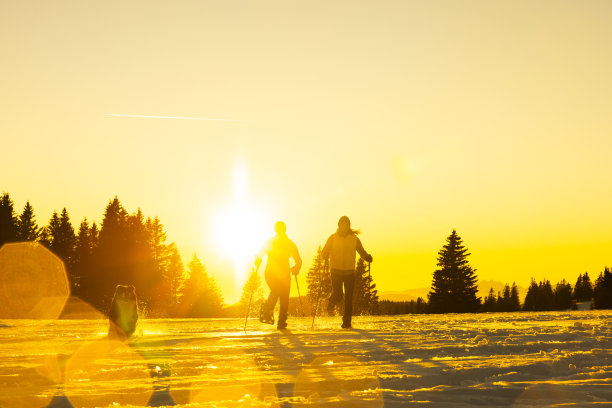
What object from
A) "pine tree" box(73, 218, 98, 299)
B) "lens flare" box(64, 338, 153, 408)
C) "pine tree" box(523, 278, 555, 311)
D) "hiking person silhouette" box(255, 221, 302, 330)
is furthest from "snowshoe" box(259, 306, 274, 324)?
"pine tree" box(523, 278, 555, 311)

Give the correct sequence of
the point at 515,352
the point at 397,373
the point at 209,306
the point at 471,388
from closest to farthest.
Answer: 1. the point at 471,388
2. the point at 397,373
3. the point at 515,352
4. the point at 209,306

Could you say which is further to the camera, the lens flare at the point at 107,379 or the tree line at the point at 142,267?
the tree line at the point at 142,267

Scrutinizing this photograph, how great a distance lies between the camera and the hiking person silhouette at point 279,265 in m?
15.8

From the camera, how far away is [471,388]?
510 centimetres

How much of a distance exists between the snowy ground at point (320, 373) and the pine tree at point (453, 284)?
5715 centimetres

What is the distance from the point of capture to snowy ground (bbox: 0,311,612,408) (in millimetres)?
4695

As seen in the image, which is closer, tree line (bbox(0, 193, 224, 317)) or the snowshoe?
the snowshoe

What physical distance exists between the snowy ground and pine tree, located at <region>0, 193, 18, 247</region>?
75176mm

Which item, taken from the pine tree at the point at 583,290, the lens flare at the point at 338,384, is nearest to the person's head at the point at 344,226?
the lens flare at the point at 338,384

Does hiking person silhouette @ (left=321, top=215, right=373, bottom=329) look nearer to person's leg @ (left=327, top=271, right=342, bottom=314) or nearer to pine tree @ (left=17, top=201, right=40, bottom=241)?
person's leg @ (left=327, top=271, right=342, bottom=314)

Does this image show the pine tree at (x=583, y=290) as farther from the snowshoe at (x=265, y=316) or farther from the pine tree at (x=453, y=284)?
the snowshoe at (x=265, y=316)

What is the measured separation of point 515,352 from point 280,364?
2948 millimetres

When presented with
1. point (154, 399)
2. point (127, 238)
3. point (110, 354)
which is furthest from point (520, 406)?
point (127, 238)

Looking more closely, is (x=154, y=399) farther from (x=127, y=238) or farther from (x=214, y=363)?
(x=127, y=238)
